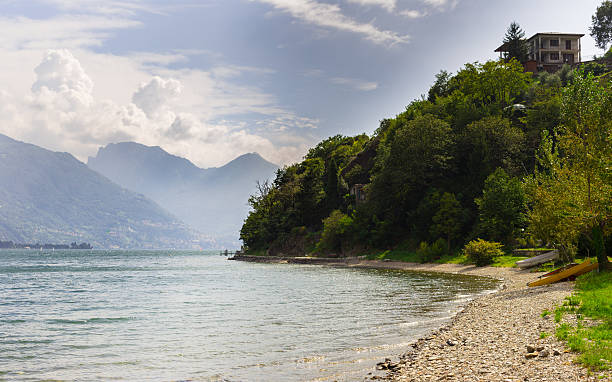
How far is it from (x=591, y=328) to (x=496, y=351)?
10.4 ft

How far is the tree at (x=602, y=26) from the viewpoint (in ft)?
464

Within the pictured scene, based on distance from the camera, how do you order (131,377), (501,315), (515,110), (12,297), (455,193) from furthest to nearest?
(515,110) → (455,193) → (12,297) → (501,315) → (131,377)

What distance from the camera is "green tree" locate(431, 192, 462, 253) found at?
3059 inches

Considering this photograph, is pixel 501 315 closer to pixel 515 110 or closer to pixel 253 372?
pixel 253 372

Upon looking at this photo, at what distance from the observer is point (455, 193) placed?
90.9 meters

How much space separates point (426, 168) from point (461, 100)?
25.8 metres

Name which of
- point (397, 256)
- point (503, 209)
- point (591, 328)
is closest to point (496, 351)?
point (591, 328)

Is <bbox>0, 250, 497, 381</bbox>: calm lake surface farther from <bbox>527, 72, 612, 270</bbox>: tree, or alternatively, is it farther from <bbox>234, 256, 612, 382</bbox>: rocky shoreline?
<bbox>527, 72, 612, 270</bbox>: tree

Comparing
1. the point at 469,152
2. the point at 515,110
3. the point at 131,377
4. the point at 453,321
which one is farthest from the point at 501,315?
the point at 515,110

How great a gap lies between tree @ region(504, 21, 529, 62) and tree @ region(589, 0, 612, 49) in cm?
3041

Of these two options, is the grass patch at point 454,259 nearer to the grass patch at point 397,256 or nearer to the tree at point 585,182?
the grass patch at point 397,256

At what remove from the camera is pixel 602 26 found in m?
144

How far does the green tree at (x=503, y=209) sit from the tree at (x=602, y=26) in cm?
10426

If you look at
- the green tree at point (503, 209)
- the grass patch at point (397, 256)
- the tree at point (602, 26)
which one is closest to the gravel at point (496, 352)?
the green tree at point (503, 209)
